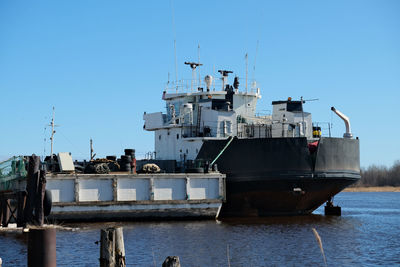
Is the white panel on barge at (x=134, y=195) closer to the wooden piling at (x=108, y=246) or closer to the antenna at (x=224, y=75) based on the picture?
the antenna at (x=224, y=75)

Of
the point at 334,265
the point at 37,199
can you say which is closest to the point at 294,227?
the point at 334,265

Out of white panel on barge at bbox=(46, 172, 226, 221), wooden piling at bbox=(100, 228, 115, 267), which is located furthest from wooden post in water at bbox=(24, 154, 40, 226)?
wooden piling at bbox=(100, 228, 115, 267)

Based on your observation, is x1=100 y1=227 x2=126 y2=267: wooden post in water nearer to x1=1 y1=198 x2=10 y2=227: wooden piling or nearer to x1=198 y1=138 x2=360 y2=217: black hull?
x1=1 y1=198 x2=10 y2=227: wooden piling

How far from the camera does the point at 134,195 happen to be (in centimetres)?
2841

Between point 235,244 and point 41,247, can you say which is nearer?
point 41,247

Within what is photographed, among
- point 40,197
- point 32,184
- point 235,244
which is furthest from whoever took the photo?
point 235,244

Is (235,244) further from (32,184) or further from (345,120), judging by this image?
(345,120)

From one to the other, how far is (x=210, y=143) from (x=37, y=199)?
41.9ft

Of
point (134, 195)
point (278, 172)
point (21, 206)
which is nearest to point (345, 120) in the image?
point (278, 172)

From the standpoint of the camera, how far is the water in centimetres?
1842

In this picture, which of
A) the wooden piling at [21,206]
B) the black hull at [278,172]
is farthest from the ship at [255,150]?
the wooden piling at [21,206]

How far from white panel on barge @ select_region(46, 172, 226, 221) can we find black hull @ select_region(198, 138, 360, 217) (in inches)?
50.9

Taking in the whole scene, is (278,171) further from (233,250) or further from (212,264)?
(212,264)

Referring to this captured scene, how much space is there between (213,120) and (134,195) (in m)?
6.56
